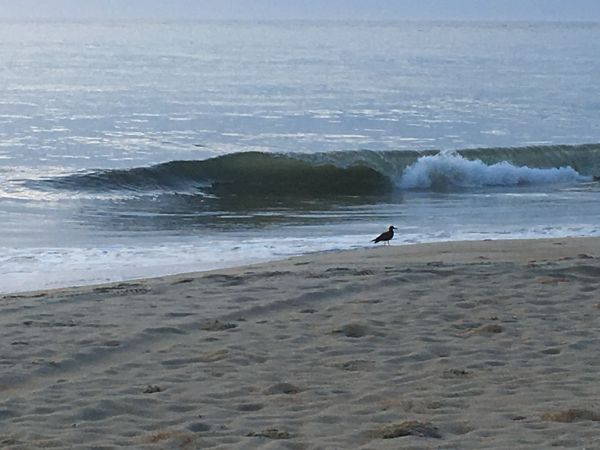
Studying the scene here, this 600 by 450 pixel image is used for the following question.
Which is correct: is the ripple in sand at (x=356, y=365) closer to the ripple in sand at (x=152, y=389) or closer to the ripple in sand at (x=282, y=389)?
the ripple in sand at (x=282, y=389)

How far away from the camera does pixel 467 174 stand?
25094 mm

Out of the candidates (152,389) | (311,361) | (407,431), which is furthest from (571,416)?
(152,389)

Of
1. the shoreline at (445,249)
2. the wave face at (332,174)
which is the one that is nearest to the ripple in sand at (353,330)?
the shoreline at (445,249)

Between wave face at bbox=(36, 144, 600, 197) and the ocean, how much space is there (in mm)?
52

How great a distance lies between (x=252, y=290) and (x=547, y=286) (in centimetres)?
263

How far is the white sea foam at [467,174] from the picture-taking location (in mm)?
24781

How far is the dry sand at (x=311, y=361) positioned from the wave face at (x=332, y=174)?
12311 mm

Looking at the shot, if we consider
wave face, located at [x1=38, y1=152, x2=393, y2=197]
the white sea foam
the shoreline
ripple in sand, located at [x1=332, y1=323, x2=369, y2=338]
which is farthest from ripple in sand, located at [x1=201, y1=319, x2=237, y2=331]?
the white sea foam

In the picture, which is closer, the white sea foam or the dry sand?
the dry sand

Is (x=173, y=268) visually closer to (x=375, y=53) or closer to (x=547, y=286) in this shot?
(x=547, y=286)

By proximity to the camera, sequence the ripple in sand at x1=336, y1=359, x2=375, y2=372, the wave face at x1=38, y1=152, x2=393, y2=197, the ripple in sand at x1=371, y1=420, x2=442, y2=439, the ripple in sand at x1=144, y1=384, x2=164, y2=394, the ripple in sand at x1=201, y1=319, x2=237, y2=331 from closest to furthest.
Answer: the ripple in sand at x1=371, y1=420, x2=442, y2=439, the ripple in sand at x1=144, y1=384, x2=164, y2=394, the ripple in sand at x1=336, y1=359, x2=375, y2=372, the ripple in sand at x1=201, y1=319, x2=237, y2=331, the wave face at x1=38, y1=152, x2=393, y2=197

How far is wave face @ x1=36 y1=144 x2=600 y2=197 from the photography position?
75.5ft

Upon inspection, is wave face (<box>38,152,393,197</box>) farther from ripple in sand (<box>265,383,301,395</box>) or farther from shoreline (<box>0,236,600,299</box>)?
ripple in sand (<box>265,383,301,395</box>)

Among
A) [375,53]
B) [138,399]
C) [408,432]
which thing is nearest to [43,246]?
[138,399]
